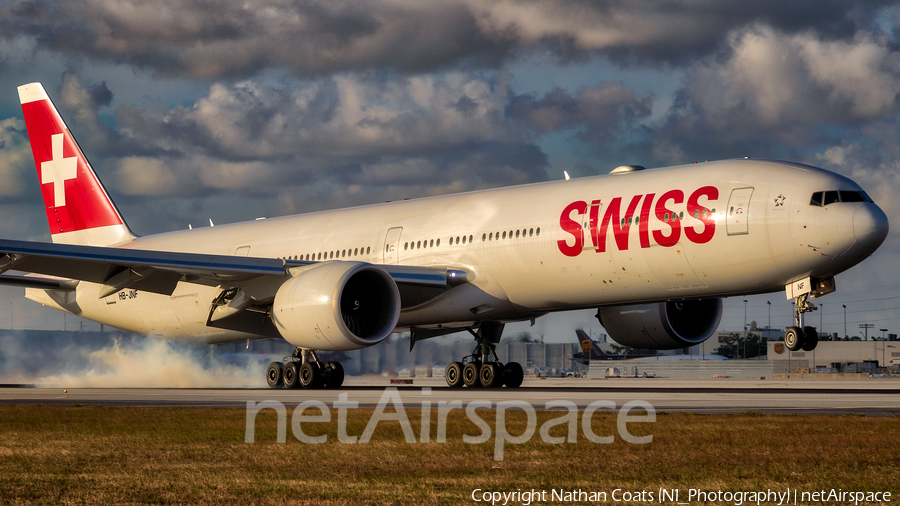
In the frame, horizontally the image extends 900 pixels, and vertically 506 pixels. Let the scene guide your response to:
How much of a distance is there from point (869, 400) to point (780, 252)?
132 inches

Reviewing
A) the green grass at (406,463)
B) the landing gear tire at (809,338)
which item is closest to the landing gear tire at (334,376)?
the landing gear tire at (809,338)

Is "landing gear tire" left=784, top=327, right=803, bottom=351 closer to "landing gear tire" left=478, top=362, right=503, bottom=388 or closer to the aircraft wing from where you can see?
the aircraft wing

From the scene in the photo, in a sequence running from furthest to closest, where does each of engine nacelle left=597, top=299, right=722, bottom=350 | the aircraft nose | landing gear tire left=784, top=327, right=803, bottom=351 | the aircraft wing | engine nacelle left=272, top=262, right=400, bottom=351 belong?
1. engine nacelle left=597, top=299, right=722, bottom=350
2. the aircraft wing
3. engine nacelle left=272, top=262, right=400, bottom=351
4. landing gear tire left=784, top=327, right=803, bottom=351
5. the aircraft nose

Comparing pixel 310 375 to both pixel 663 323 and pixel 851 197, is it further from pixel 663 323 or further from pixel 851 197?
pixel 851 197

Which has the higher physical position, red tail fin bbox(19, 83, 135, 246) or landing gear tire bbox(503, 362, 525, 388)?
red tail fin bbox(19, 83, 135, 246)

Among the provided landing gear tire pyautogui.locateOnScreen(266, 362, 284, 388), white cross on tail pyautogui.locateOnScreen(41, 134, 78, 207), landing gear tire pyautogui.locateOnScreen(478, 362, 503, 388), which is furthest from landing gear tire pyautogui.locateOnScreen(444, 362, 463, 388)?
white cross on tail pyautogui.locateOnScreen(41, 134, 78, 207)

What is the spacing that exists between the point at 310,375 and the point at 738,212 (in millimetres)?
11644

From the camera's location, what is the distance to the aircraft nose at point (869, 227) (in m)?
19.1

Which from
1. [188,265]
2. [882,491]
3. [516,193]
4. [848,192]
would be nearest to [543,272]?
[516,193]

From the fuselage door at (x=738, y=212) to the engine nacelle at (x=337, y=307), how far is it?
7608 mm

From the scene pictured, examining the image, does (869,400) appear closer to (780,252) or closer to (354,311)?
(780,252)

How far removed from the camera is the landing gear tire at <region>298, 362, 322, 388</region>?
25062 millimetres

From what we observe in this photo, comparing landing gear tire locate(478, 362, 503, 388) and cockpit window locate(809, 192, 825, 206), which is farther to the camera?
landing gear tire locate(478, 362, 503, 388)

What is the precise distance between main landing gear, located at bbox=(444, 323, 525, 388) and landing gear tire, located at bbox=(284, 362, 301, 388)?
422cm
